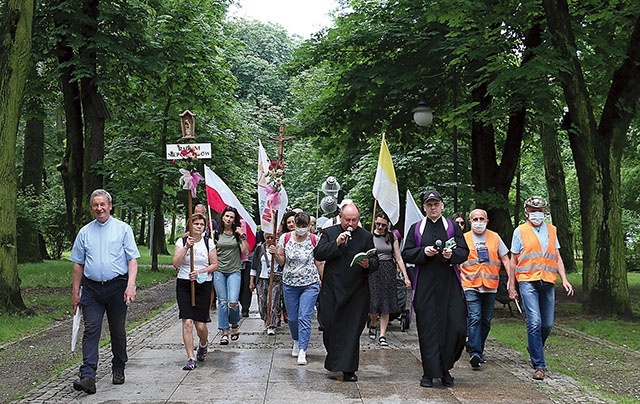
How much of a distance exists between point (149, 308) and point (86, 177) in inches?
235

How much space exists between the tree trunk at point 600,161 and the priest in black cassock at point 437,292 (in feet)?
21.9

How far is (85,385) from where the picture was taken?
7969 millimetres

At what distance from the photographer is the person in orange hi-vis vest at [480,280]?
32.0 feet

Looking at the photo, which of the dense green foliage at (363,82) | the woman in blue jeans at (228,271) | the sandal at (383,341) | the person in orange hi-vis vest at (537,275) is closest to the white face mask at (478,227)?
the person in orange hi-vis vest at (537,275)

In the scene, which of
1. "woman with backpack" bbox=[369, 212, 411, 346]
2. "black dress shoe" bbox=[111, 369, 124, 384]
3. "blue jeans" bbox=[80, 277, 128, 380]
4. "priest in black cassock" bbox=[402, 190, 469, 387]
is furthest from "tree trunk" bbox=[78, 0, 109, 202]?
"priest in black cassock" bbox=[402, 190, 469, 387]

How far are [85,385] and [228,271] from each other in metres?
3.61

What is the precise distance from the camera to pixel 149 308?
17344mm

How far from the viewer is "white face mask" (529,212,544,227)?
30.3 ft

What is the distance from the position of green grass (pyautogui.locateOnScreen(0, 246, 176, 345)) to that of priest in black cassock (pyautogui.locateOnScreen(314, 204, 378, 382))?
5215 mm

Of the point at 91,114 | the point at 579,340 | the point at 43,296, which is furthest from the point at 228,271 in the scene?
the point at 91,114

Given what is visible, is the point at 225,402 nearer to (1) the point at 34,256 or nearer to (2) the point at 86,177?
(2) the point at 86,177

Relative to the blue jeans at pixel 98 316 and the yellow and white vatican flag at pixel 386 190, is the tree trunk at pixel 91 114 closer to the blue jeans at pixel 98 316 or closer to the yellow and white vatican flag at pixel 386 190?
the yellow and white vatican flag at pixel 386 190

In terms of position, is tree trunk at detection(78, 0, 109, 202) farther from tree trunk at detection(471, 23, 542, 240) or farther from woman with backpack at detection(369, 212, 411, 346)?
woman with backpack at detection(369, 212, 411, 346)

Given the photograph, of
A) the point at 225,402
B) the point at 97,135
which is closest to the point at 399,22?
the point at 97,135
